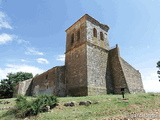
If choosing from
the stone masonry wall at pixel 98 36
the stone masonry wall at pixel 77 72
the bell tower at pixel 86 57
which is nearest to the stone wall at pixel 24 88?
the bell tower at pixel 86 57

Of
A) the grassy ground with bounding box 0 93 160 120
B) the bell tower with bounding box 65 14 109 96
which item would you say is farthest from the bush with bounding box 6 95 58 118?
the bell tower with bounding box 65 14 109 96

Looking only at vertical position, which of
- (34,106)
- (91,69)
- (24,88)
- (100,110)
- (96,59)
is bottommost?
(100,110)

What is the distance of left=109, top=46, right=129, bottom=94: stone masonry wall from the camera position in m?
13.1

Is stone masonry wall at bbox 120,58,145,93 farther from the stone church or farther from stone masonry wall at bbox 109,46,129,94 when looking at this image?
stone masonry wall at bbox 109,46,129,94

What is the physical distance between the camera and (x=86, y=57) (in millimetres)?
13094

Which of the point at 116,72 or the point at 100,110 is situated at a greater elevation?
the point at 116,72

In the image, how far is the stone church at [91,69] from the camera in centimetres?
1270

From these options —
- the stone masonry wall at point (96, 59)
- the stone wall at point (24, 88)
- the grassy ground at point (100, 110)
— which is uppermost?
the stone masonry wall at point (96, 59)

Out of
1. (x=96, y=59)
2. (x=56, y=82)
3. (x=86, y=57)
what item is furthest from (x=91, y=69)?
(x=56, y=82)

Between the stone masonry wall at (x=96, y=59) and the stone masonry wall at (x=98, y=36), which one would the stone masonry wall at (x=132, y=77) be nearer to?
the stone masonry wall at (x=96, y=59)

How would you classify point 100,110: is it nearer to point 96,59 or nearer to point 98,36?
point 96,59

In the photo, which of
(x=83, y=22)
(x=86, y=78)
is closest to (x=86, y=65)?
(x=86, y=78)

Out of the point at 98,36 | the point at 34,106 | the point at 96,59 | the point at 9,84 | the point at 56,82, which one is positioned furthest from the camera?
the point at 9,84

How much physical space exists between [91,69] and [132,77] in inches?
237
